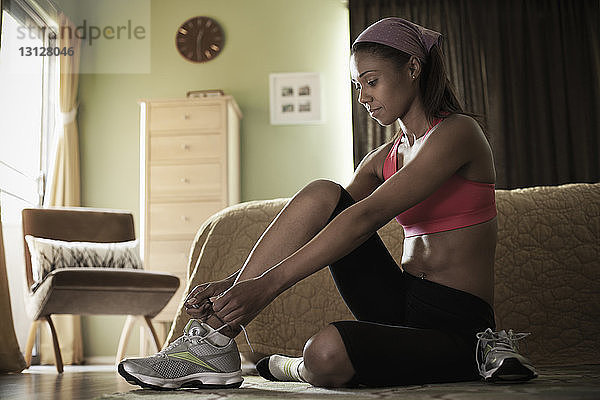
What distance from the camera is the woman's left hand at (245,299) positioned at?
49.2 inches

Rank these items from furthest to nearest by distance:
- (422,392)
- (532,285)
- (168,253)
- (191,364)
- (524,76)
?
(524,76), (168,253), (532,285), (191,364), (422,392)

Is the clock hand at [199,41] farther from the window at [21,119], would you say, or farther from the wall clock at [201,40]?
the window at [21,119]

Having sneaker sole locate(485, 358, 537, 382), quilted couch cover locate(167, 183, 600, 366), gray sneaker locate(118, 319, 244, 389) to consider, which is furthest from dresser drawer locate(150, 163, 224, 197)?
sneaker sole locate(485, 358, 537, 382)

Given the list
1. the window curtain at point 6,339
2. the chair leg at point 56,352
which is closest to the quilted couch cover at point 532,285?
the window curtain at point 6,339

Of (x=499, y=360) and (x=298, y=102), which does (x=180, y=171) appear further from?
(x=499, y=360)

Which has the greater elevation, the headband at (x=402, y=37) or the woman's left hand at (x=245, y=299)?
the headband at (x=402, y=37)

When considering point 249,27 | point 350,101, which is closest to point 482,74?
point 350,101

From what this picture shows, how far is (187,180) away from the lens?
14.6ft

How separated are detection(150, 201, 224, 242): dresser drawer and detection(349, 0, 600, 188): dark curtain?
1211mm

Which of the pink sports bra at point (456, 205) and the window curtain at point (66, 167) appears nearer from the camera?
the pink sports bra at point (456, 205)

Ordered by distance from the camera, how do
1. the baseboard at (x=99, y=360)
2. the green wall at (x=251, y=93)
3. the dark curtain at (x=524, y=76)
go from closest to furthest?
the baseboard at (x=99, y=360) < the dark curtain at (x=524, y=76) < the green wall at (x=251, y=93)

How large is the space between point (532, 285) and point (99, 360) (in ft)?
11.3

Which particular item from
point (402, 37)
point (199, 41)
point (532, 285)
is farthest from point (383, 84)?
point (199, 41)

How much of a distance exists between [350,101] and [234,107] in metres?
0.94
